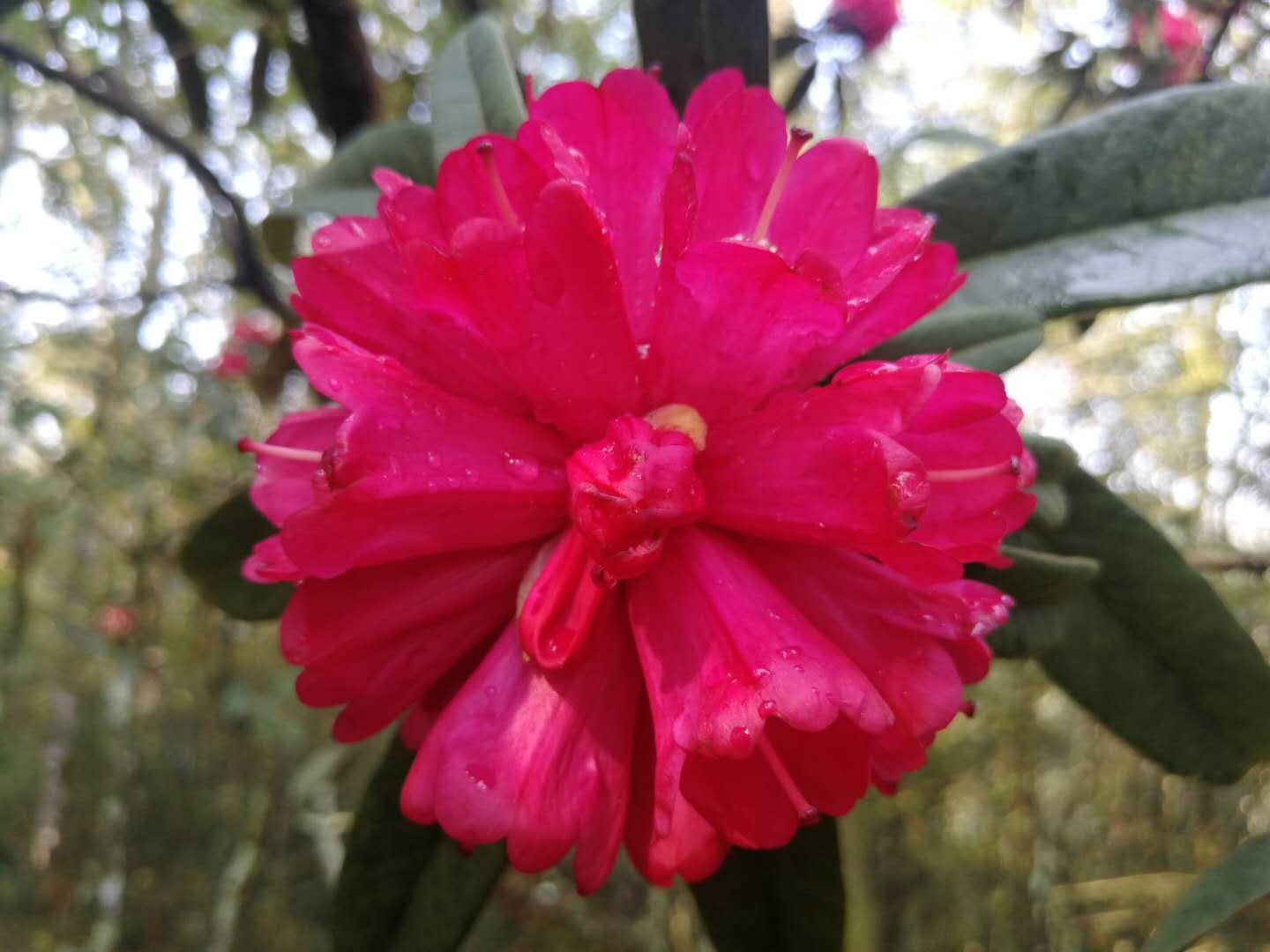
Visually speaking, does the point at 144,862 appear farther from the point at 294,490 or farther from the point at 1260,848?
the point at 1260,848

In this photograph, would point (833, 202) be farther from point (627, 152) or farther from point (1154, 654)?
point (1154, 654)

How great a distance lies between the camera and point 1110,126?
2.27 feet

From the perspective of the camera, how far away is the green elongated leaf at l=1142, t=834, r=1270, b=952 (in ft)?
1.63

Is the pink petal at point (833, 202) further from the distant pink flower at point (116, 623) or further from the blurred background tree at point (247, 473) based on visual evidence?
the distant pink flower at point (116, 623)

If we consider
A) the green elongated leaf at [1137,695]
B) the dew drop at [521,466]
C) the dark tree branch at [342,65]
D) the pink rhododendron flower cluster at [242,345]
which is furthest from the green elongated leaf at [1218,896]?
the pink rhododendron flower cluster at [242,345]

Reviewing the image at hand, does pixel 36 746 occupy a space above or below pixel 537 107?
below

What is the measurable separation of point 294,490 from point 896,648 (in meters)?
0.37

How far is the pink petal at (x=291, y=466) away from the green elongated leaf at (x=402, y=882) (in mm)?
274

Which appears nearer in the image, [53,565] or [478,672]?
[478,672]

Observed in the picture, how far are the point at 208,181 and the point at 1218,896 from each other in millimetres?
1162

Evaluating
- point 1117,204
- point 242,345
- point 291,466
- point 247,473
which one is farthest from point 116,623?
point 1117,204

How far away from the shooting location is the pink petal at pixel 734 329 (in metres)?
0.42

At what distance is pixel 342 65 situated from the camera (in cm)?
118

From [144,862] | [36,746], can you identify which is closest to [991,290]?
[144,862]
